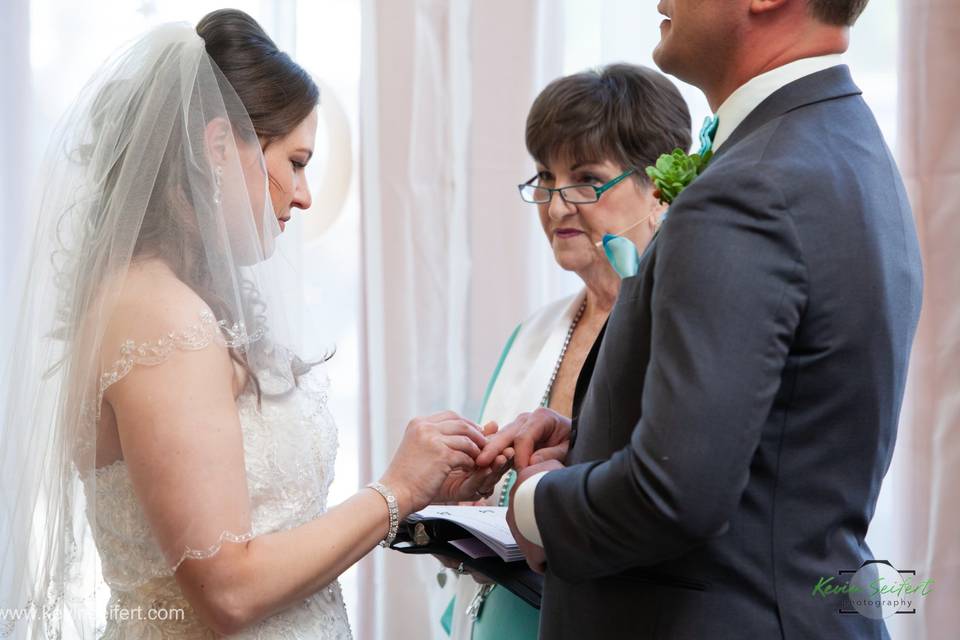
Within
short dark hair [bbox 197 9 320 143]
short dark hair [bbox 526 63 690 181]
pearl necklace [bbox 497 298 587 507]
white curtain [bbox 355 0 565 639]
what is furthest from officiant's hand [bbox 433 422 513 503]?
white curtain [bbox 355 0 565 639]

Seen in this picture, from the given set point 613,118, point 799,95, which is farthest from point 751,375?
point 613,118

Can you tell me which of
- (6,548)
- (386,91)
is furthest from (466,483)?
(386,91)

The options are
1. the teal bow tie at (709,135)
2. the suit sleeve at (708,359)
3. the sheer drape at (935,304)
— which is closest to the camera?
the suit sleeve at (708,359)

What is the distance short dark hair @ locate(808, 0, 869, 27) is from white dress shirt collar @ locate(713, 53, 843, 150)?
4cm

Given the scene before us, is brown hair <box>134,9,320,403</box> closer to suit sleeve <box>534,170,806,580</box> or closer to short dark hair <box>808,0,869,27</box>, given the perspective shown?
suit sleeve <box>534,170,806,580</box>

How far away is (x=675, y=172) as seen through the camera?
3.81ft

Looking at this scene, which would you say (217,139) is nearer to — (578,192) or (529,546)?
(529,546)

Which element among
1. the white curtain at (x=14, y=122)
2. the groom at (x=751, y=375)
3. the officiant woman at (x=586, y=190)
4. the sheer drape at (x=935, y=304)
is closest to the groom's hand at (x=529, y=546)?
the groom at (x=751, y=375)

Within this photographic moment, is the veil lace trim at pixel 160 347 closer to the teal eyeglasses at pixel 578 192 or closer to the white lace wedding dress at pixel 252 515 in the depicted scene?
the white lace wedding dress at pixel 252 515

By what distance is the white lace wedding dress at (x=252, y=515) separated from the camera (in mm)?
1309

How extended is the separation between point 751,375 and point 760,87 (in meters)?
0.38

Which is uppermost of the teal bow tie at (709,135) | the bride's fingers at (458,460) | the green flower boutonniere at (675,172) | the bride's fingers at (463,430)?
the teal bow tie at (709,135)

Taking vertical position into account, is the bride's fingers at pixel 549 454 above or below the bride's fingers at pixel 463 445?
above

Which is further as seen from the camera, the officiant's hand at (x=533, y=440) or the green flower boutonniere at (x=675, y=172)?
the officiant's hand at (x=533, y=440)
